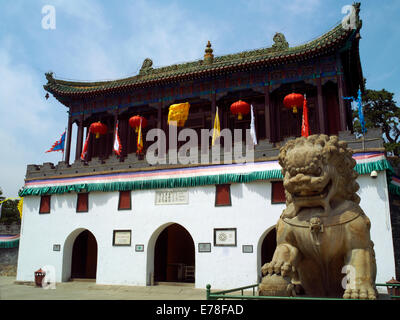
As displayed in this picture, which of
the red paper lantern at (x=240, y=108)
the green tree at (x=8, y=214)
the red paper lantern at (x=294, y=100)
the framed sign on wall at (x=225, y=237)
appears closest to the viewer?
the framed sign on wall at (x=225, y=237)

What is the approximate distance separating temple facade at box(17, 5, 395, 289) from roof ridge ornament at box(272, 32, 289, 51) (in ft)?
0.16

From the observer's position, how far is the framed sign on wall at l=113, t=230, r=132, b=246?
13.5 metres

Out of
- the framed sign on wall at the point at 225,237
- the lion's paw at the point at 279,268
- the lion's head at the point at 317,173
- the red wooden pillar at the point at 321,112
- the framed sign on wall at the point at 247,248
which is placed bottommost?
the lion's paw at the point at 279,268

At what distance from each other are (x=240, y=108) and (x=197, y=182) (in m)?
3.60

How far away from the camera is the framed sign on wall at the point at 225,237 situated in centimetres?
1213

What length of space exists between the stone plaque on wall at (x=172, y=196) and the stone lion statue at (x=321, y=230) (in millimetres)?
8393

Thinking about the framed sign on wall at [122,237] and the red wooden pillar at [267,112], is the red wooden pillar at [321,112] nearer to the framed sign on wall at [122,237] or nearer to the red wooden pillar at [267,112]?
the red wooden pillar at [267,112]

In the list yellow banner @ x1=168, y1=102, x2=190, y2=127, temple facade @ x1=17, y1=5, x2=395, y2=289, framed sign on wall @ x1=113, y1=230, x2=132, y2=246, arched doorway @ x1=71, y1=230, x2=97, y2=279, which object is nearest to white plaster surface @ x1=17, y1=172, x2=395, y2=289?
temple facade @ x1=17, y1=5, x2=395, y2=289

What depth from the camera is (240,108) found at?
573 inches

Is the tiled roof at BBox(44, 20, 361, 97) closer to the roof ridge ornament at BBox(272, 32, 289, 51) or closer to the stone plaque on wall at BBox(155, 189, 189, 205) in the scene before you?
the roof ridge ornament at BBox(272, 32, 289, 51)

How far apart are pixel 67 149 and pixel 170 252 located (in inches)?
256

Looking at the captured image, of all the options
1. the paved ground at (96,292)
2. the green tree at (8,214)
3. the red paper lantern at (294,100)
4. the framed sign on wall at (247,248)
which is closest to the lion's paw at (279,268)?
the paved ground at (96,292)
